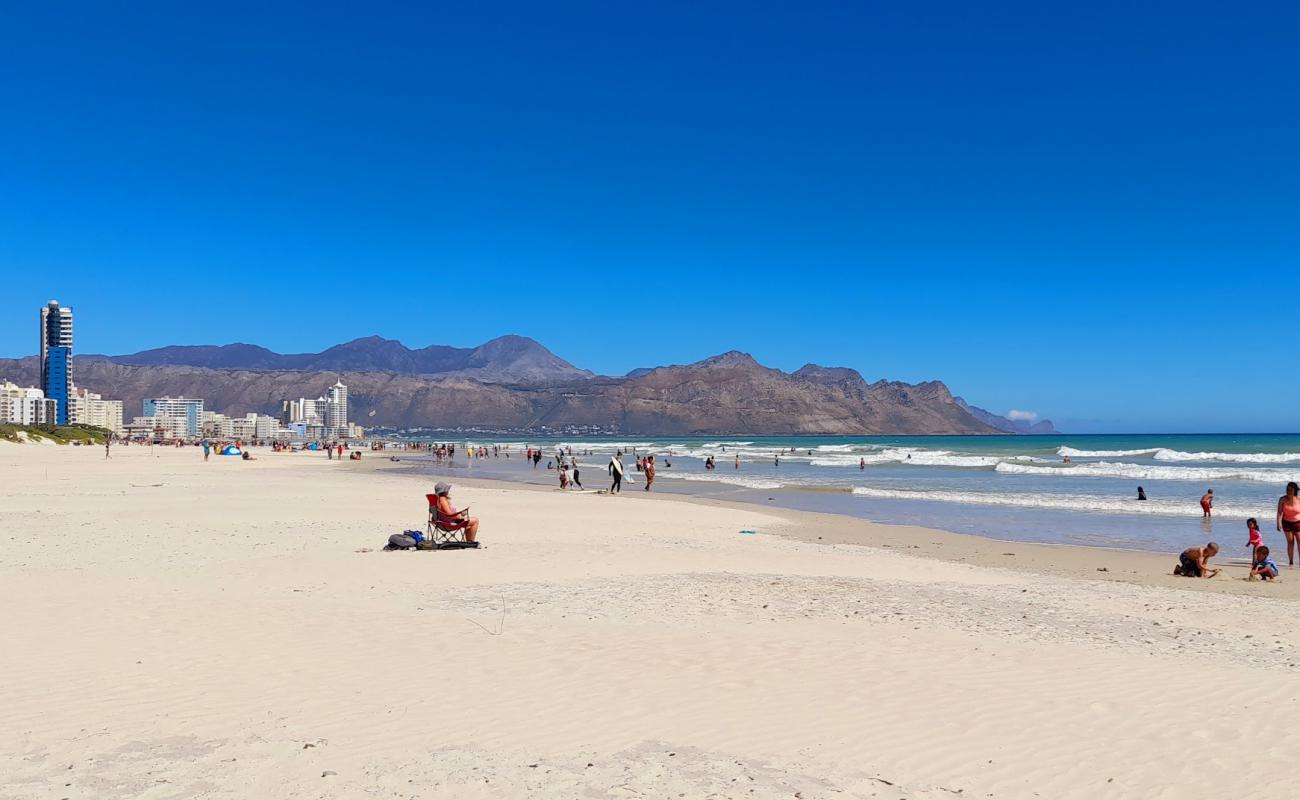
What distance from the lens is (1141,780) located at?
4.63 meters

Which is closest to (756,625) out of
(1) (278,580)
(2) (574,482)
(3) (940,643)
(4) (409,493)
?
(3) (940,643)

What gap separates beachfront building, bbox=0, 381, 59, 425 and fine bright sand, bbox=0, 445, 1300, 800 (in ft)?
473

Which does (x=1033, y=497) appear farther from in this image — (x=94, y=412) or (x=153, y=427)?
(x=94, y=412)

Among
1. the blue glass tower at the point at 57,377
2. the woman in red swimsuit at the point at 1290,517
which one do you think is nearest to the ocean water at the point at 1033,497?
the woman in red swimsuit at the point at 1290,517

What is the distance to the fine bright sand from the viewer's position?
459 centimetres

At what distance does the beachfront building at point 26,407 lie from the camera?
429 ft

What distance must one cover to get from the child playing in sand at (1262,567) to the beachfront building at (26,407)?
149m

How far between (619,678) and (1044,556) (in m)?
11.7

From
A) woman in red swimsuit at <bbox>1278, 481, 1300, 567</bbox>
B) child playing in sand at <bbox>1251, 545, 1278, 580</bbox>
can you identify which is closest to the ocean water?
woman in red swimsuit at <bbox>1278, 481, 1300, 567</bbox>

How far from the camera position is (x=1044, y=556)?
50.8 feet

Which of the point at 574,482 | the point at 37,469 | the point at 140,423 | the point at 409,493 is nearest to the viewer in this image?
the point at 409,493

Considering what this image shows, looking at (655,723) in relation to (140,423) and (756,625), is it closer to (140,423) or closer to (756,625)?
(756,625)

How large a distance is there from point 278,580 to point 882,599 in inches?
284

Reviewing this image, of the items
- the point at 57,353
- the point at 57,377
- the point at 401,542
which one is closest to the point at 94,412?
the point at 57,377
